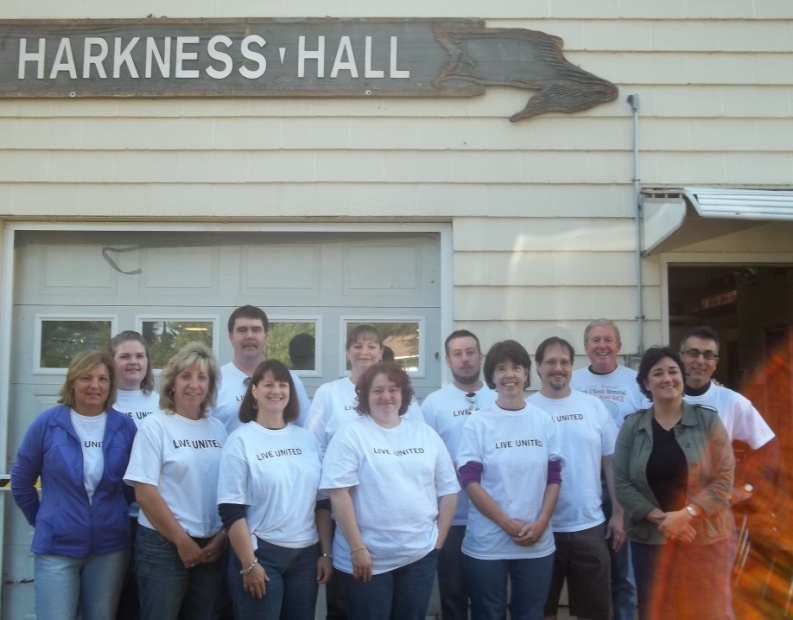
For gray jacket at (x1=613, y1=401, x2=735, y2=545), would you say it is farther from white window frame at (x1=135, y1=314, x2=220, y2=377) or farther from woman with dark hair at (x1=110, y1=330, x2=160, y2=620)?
white window frame at (x1=135, y1=314, x2=220, y2=377)

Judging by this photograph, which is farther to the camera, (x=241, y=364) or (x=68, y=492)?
(x=241, y=364)

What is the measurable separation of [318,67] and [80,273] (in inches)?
78.1

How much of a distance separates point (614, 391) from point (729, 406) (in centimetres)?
57

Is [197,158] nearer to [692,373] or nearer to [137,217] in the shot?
[137,217]

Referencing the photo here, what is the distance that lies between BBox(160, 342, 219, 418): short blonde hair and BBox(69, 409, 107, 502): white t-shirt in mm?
311

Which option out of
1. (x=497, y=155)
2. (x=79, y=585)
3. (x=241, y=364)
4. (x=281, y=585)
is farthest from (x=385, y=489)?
(x=497, y=155)

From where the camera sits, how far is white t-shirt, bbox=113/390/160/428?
12.5 feet

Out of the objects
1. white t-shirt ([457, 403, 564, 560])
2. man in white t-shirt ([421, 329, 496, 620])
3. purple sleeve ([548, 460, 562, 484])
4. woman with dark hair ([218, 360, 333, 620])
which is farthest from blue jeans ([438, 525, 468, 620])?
woman with dark hair ([218, 360, 333, 620])

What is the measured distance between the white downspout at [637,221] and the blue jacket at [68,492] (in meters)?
2.95

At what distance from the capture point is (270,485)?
3260 millimetres

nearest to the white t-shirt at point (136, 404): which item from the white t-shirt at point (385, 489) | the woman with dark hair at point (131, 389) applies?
the woman with dark hair at point (131, 389)

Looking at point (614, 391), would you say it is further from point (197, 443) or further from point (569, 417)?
point (197, 443)

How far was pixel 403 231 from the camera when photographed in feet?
16.4
